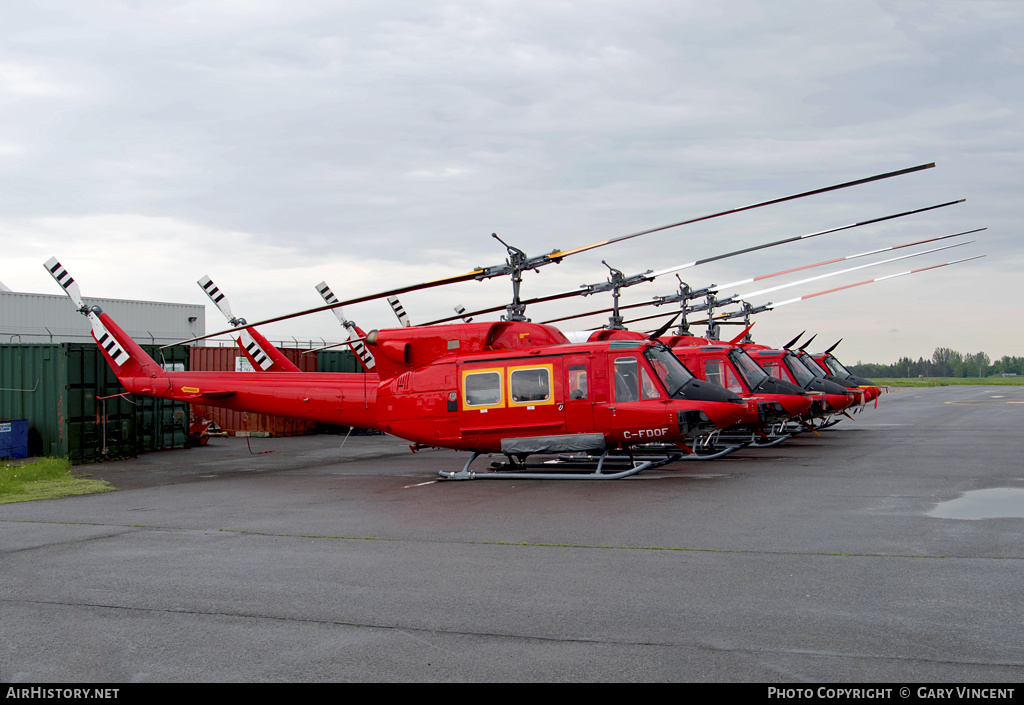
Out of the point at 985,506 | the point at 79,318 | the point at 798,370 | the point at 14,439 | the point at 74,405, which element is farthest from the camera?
the point at 79,318

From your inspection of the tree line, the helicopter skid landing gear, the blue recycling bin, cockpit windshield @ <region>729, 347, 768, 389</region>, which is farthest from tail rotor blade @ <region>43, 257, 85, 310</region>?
the tree line

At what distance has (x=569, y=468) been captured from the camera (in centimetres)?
1458

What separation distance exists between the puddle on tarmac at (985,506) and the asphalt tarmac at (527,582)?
75 mm

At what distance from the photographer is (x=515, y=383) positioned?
1322 centimetres

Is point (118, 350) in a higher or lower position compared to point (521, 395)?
higher

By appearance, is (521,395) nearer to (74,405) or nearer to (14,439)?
(74,405)

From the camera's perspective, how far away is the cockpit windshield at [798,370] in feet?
65.8

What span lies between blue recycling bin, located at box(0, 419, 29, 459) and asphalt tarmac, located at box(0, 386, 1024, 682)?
23.6 ft

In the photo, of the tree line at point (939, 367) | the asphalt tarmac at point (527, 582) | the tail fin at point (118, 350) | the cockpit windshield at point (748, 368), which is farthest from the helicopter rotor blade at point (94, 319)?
the tree line at point (939, 367)

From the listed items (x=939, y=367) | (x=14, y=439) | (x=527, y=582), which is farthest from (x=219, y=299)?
(x=939, y=367)

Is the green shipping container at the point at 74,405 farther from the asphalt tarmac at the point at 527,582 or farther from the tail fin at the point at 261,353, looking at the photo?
the asphalt tarmac at the point at 527,582

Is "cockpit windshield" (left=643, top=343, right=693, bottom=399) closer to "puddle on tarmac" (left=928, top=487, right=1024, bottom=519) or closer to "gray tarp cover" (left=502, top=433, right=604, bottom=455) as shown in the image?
"gray tarp cover" (left=502, top=433, right=604, bottom=455)

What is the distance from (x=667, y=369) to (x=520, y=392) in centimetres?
242

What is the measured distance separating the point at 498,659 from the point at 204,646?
1.81 m
